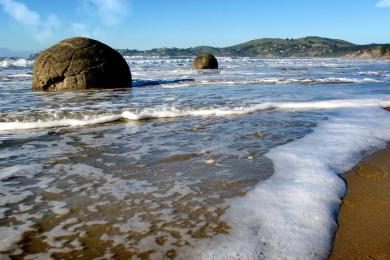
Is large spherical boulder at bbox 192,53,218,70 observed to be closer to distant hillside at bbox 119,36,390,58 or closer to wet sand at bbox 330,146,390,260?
wet sand at bbox 330,146,390,260

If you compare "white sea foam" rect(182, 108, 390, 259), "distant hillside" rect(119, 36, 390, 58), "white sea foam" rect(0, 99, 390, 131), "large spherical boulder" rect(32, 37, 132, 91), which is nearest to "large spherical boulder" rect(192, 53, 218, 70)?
"large spherical boulder" rect(32, 37, 132, 91)

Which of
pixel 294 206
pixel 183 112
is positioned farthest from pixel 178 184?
pixel 183 112

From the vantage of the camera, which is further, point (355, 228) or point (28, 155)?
point (28, 155)

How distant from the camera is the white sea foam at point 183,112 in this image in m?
5.78

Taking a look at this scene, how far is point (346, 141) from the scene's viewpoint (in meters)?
4.29

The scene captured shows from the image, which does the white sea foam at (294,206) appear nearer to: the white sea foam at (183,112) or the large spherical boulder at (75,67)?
the white sea foam at (183,112)

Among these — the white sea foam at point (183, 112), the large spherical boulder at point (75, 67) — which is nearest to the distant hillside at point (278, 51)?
the large spherical boulder at point (75, 67)

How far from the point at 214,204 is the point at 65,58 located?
32.8ft

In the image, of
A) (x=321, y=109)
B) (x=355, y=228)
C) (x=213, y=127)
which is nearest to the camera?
(x=355, y=228)

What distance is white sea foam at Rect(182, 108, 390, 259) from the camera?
193cm

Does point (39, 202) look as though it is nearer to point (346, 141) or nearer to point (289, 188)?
point (289, 188)

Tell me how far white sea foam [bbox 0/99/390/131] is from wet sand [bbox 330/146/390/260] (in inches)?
135

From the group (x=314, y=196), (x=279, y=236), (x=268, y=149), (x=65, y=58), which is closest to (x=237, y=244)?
(x=279, y=236)

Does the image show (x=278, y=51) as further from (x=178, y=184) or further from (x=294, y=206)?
(x=294, y=206)
